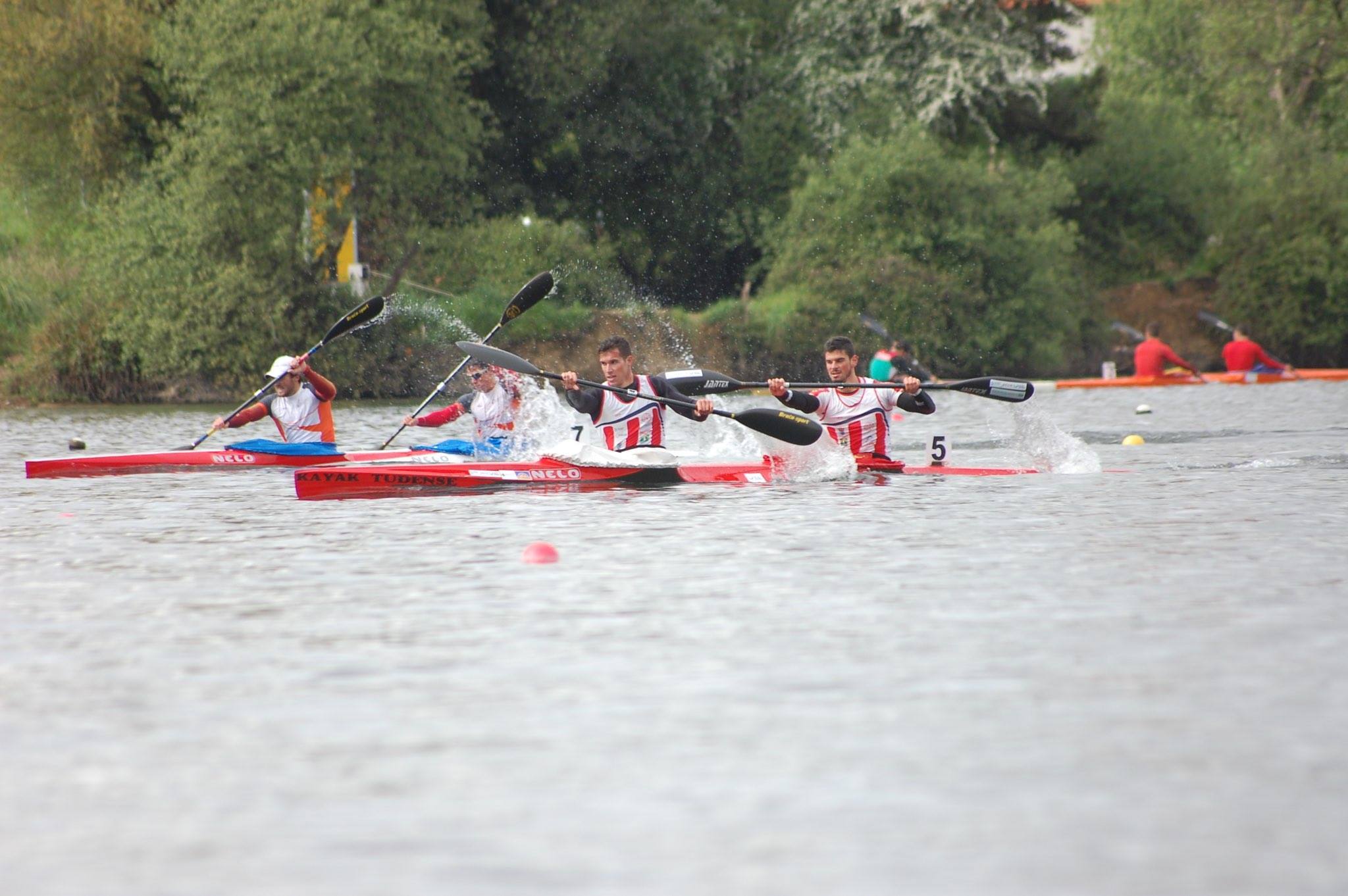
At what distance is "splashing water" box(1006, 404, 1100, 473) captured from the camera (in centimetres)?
1716

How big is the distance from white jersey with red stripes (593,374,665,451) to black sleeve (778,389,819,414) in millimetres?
1208

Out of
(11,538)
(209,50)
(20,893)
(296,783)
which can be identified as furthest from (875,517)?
(209,50)

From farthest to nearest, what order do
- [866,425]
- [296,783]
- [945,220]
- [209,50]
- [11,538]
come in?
1. [945,220]
2. [209,50]
3. [866,425]
4. [11,538]
5. [296,783]

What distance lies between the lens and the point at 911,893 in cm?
451

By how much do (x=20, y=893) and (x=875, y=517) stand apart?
910 cm

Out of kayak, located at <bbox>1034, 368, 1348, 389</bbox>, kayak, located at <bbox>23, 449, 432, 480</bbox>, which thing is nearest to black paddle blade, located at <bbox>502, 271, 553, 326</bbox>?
kayak, located at <bbox>23, 449, 432, 480</bbox>

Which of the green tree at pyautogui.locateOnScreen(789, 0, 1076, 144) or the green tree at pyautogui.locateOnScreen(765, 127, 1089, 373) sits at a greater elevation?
the green tree at pyautogui.locateOnScreen(789, 0, 1076, 144)

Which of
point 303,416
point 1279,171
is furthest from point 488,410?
point 1279,171

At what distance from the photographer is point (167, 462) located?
1764cm

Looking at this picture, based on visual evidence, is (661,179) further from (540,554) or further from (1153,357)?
(540,554)

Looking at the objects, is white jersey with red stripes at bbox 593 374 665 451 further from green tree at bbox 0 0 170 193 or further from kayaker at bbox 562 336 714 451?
green tree at bbox 0 0 170 193

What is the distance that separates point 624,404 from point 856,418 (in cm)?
214

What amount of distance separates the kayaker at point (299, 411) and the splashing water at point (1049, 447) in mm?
6988

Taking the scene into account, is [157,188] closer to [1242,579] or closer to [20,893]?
[1242,579]
